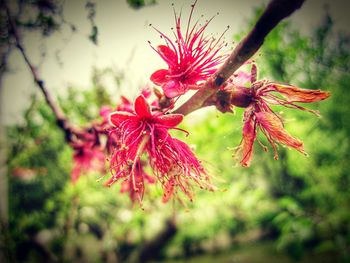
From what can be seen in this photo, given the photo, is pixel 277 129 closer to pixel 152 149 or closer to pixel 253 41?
pixel 253 41

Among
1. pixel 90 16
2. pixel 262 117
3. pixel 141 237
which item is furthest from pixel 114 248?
pixel 262 117

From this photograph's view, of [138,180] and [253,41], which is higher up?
[253,41]

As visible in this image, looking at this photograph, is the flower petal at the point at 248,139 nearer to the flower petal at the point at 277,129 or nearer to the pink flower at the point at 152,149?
the flower petal at the point at 277,129

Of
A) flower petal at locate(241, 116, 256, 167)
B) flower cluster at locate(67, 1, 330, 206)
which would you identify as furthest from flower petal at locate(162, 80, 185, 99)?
flower petal at locate(241, 116, 256, 167)

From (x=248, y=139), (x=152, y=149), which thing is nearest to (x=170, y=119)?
(x=152, y=149)

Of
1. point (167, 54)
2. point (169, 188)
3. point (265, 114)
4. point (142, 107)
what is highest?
point (167, 54)

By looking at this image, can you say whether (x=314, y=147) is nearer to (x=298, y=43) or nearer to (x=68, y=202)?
(x=298, y=43)
